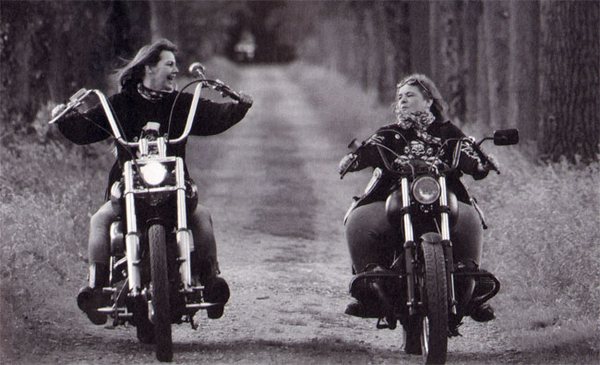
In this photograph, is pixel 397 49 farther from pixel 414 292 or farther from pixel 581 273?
pixel 414 292

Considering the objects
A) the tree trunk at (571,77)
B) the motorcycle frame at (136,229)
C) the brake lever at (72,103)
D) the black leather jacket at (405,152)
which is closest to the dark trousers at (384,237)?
the black leather jacket at (405,152)

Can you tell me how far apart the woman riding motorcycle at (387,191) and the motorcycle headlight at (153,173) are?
3.64 feet

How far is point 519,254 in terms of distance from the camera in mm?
11922

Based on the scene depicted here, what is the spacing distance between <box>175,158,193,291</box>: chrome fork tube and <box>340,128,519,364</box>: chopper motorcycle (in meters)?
1.01

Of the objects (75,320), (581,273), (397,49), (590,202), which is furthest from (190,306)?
(397,49)

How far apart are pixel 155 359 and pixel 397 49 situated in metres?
21.7

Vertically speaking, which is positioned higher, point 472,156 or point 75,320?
point 472,156

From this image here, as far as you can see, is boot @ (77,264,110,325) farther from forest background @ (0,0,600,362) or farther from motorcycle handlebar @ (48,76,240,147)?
motorcycle handlebar @ (48,76,240,147)

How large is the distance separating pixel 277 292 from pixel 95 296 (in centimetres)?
294

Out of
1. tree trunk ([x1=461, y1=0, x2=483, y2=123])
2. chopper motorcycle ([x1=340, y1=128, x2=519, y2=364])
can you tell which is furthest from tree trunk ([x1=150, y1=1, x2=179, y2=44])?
chopper motorcycle ([x1=340, y1=128, x2=519, y2=364])

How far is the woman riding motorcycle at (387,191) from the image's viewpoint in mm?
8930

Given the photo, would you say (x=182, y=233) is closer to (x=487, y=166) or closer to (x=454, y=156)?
(x=454, y=156)

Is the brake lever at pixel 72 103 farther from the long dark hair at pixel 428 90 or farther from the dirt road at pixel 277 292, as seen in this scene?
the long dark hair at pixel 428 90

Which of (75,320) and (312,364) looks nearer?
(312,364)
